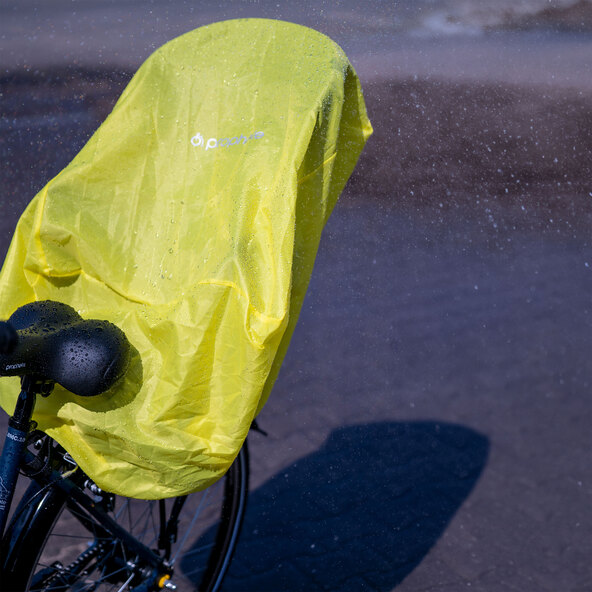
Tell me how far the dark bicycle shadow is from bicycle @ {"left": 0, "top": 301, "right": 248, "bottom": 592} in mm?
239

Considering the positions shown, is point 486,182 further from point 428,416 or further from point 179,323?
point 179,323

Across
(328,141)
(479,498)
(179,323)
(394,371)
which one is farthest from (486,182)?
(179,323)

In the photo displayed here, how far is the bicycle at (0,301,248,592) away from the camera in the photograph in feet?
6.37

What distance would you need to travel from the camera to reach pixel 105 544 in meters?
2.54

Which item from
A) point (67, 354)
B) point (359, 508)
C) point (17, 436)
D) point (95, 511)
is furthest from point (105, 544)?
point (359, 508)

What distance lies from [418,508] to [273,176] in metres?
1.70

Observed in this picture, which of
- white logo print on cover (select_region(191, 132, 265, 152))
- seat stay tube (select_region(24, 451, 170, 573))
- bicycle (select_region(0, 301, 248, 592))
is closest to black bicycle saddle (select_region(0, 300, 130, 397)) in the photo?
bicycle (select_region(0, 301, 248, 592))

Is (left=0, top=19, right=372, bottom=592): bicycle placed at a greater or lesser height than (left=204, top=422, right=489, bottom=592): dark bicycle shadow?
greater

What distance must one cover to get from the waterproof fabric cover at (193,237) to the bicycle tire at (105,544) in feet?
0.88

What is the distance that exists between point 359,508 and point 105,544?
45.6 inches

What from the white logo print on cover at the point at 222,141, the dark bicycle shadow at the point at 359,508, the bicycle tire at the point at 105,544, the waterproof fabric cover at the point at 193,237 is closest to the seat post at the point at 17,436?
the waterproof fabric cover at the point at 193,237

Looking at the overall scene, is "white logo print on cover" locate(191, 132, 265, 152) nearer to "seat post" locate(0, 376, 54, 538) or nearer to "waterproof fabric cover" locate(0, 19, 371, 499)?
"waterproof fabric cover" locate(0, 19, 371, 499)

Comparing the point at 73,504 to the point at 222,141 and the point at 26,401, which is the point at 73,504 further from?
the point at 222,141

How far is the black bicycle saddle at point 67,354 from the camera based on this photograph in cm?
191
